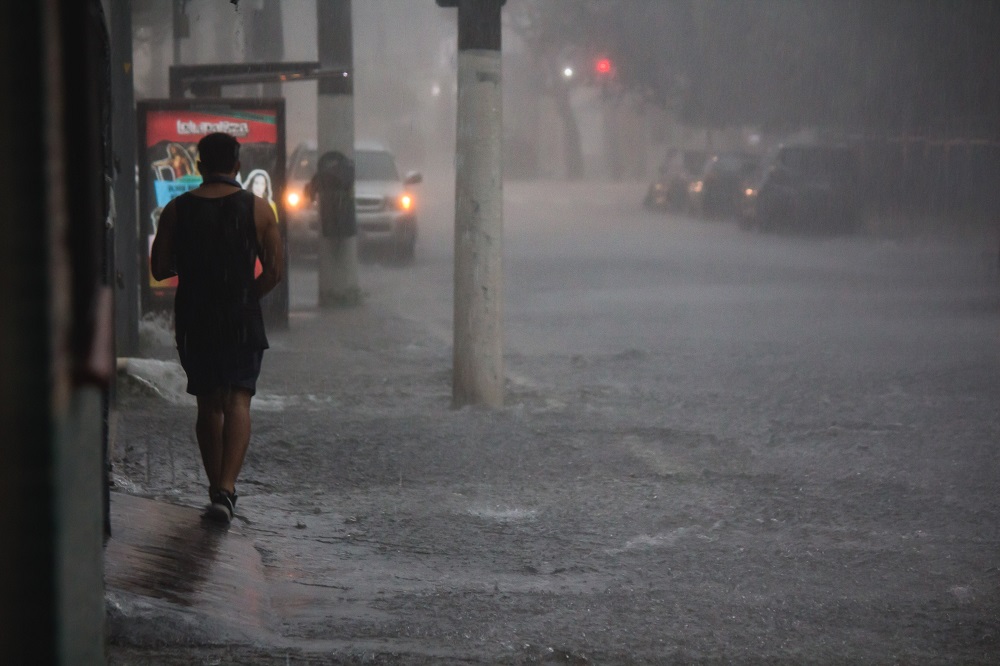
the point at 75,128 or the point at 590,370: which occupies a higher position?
the point at 75,128

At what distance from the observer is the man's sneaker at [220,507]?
5480 mm

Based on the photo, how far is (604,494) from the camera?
6363mm

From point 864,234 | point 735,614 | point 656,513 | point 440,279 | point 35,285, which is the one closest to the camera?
point 35,285

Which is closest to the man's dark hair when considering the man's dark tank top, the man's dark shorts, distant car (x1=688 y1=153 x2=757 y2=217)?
the man's dark tank top

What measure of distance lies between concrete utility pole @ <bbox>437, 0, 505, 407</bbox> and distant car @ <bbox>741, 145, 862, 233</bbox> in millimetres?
19750

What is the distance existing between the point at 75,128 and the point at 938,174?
30485 millimetres

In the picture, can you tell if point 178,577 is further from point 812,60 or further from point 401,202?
point 812,60

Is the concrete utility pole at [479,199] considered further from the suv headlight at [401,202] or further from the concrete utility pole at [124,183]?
the suv headlight at [401,202]

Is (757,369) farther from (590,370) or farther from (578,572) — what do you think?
(578,572)

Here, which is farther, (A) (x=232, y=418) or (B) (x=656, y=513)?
(B) (x=656, y=513)

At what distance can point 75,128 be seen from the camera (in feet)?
5.01

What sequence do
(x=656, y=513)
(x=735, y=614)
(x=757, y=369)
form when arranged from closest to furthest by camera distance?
(x=735, y=614) → (x=656, y=513) → (x=757, y=369)

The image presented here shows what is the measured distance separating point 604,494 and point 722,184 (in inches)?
1065

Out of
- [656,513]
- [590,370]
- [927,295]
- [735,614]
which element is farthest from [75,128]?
[927,295]
